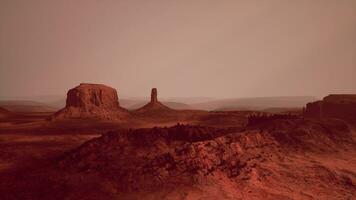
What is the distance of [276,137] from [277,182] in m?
5.11

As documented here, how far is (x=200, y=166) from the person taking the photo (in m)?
13.0

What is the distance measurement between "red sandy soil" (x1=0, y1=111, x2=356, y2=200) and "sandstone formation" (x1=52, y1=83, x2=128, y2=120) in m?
25.1

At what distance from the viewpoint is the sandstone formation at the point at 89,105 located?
4450cm

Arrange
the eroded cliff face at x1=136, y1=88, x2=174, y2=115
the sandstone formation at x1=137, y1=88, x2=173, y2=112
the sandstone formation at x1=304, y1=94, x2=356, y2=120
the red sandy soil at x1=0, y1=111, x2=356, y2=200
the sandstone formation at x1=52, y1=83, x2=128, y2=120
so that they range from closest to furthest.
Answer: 1. the red sandy soil at x1=0, y1=111, x2=356, y2=200
2. the sandstone formation at x1=304, y1=94, x2=356, y2=120
3. the sandstone formation at x1=52, y1=83, x2=128, y2=120
4. the eroded cliff face at x1=136, y1=88, x2=174, y2=115
5. the sandstone formation at x1=137, y1=88, x2=173, y2=112

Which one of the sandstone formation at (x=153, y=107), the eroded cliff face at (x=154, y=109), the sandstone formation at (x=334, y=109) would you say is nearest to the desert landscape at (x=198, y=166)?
the sandstone formation at (x=334, y=109)

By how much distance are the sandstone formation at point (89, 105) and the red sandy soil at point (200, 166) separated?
25.1m

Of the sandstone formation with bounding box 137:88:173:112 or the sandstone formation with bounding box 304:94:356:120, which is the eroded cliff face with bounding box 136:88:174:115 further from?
the sandstone formation with bounding box 304:94:356:120

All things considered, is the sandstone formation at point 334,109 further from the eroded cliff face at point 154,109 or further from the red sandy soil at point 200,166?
the eroded cliff face at point 154,109

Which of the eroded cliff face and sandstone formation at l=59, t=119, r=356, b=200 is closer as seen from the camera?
sandstone formation at l=59, t=119, r=356, b=200

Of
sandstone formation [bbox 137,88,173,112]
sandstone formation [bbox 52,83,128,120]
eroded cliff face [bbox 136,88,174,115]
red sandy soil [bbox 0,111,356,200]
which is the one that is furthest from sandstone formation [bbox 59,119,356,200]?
sandstone formation [bbox 137,88,173,112]

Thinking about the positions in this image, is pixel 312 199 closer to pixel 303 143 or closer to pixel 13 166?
pixel 303 143

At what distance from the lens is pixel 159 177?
12477mm

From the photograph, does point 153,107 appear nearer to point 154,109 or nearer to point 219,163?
point 154,109

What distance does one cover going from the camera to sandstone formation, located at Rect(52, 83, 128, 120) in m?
44.5
